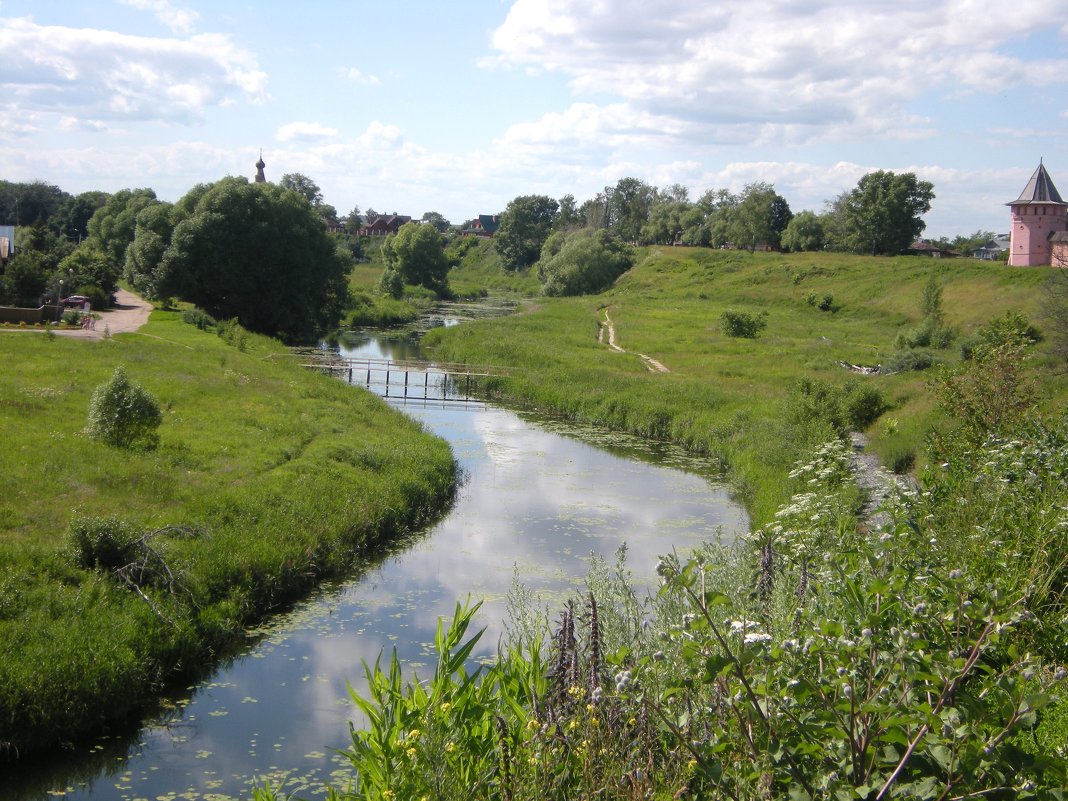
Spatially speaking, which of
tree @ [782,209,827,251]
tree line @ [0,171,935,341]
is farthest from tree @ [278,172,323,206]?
tree @ [782,209,827,251]

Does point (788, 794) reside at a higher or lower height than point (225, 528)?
higher

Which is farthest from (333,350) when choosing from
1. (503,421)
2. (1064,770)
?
(1064,770)

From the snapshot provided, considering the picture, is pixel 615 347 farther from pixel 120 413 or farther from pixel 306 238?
pixel 120 413

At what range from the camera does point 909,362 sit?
37.5m

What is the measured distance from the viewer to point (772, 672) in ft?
15.9

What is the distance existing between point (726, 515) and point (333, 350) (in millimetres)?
33413

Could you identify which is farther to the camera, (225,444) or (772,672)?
(225,444)

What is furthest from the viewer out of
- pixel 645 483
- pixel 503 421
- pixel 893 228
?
pixel 893 228

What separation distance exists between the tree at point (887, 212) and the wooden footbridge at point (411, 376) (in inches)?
2512

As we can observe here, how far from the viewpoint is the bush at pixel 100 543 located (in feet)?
42.1

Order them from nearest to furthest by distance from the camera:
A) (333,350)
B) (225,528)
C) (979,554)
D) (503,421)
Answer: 1. (979,554)
2. (225,528)
3. (503,421)
4. (333,350)

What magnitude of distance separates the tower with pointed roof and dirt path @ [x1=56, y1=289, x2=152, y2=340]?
190 feet

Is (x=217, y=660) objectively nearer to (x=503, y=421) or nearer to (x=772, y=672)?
A: (x=772, y=672)

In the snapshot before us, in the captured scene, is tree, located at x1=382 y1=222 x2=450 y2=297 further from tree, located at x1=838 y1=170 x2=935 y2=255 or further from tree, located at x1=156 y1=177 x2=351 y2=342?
tree, located at x1=838 y1=170 x2=935 y2=255
